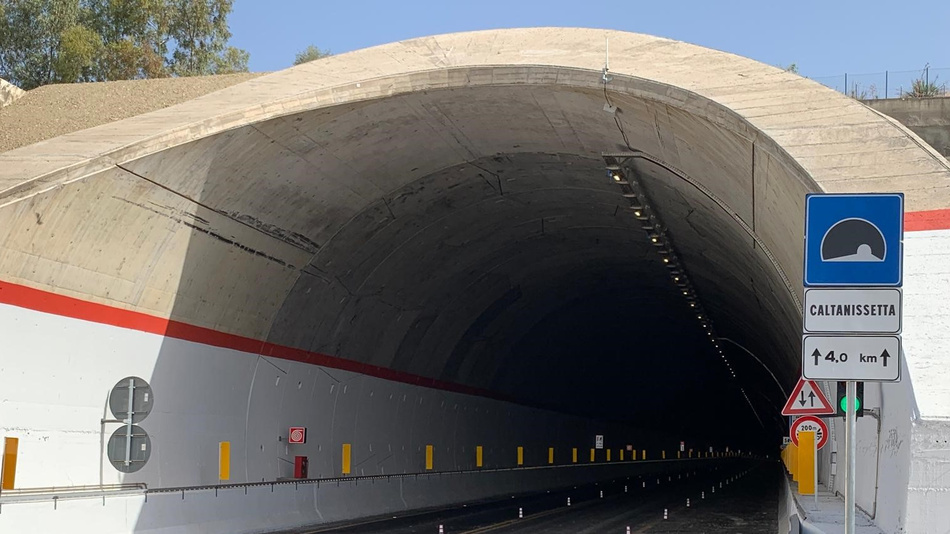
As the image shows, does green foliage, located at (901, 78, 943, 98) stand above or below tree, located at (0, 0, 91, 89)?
below

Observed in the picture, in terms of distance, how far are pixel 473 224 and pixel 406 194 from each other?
406 cm

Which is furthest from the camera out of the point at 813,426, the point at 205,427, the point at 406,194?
the point at 406,194

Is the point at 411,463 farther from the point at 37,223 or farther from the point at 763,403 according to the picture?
the point at 763,403

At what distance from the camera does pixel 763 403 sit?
257 ft

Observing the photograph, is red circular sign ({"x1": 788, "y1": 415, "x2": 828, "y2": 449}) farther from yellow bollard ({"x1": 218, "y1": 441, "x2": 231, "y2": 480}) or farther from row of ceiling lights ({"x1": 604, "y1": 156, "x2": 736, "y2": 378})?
yellow bollard ({"x1": 218, "y1": 441, "x2": 231, "y2": 480})

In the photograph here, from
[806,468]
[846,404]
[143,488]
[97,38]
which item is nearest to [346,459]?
[143,488]

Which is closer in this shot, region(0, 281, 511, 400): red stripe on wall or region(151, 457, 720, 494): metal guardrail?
region(0, 281, 511, 400): red stripe on wall

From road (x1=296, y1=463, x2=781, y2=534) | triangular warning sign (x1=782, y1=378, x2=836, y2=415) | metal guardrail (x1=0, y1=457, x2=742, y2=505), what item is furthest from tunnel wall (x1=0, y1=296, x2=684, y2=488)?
triangular warning sign (x1=782, y1=378, x2=836, y2=415)

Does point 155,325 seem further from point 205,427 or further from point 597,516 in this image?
point 597,516

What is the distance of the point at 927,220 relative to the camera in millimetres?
13258

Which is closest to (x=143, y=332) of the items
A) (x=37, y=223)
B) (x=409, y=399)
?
(x=37, y=223)

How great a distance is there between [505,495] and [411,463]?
8448mm

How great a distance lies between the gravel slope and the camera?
2734 cm

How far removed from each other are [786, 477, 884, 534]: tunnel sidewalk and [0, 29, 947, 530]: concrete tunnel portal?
3.42m
